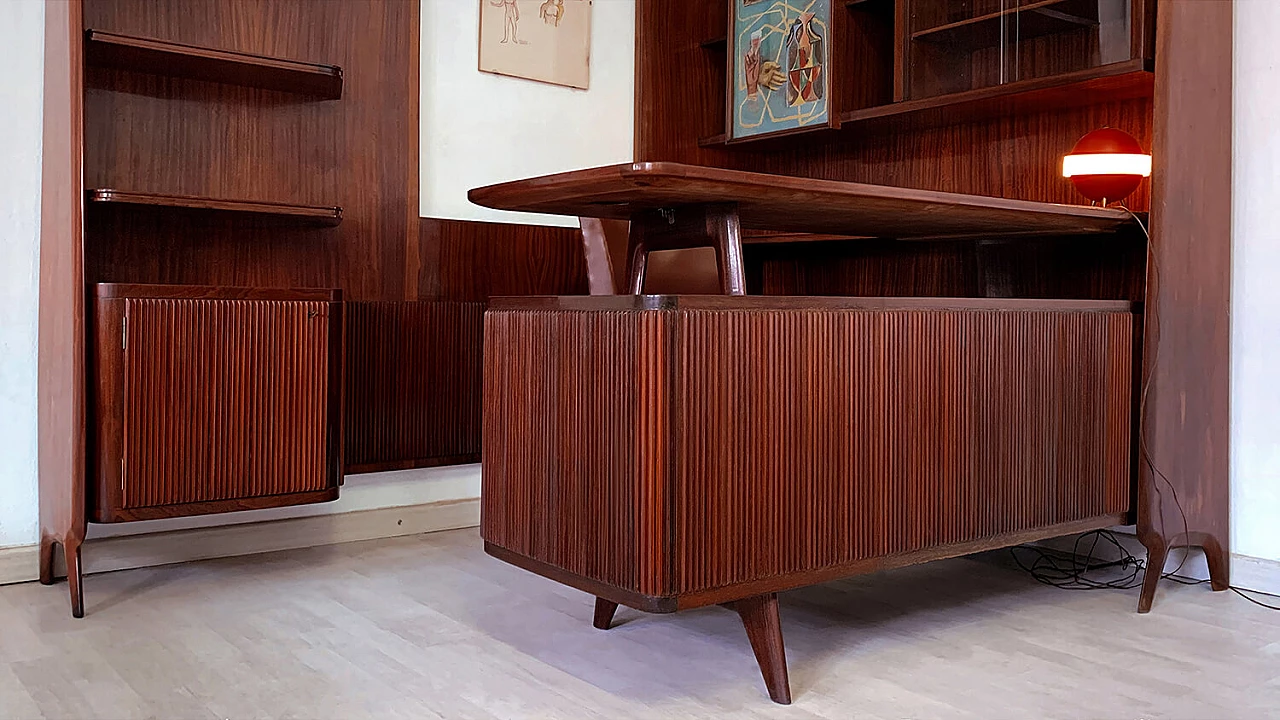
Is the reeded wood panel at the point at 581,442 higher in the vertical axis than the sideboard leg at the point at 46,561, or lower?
higher

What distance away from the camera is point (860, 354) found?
78.2 inches

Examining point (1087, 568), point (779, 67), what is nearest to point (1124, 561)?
point (1087, 568)

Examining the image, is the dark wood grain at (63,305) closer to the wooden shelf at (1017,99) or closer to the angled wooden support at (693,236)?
the angled wooden support at (693,236)

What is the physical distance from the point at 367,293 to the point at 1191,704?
7.42 ft

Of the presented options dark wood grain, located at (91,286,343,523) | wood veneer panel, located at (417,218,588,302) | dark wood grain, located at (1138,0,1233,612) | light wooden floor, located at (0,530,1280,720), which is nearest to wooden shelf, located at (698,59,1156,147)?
dark wood grain, located at (1138,0,1233,612)

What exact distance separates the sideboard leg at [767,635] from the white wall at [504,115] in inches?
73.3

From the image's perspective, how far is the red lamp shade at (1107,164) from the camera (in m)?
2.65

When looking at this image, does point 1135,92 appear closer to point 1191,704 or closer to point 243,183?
point 1191,704

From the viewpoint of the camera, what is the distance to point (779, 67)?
3.60 meters

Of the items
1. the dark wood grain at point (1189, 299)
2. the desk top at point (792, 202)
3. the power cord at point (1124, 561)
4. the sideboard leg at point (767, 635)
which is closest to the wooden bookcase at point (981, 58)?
the dark wood grain at point (1189, 299)

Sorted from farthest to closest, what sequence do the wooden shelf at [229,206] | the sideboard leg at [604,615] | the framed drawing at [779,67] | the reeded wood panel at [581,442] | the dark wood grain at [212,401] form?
the framed drawing at [779,67] → the wooden shelf at [229,206] → the dark wood grain at [212,401] → the sideboard leg at [604,615] → the reeded wood panel at [581,442]

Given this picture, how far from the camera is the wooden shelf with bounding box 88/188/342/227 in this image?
8.17 ft

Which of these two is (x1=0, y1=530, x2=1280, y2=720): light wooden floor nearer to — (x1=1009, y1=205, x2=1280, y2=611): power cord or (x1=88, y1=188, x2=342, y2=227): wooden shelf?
(x1=1009, y1=205, x2=1280, y2=611): power cord

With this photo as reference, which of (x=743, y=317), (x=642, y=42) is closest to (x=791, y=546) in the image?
(x=743, y=317)
